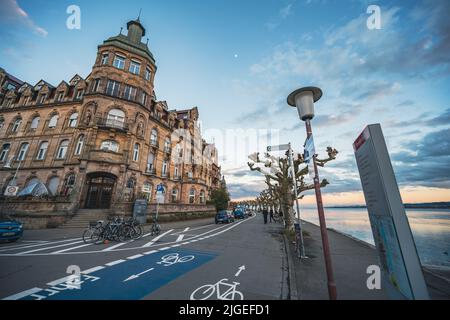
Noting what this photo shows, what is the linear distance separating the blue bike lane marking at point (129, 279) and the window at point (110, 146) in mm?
16369

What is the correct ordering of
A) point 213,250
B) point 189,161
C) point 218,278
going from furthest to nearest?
point 189,161, point 213,250, point 218,278

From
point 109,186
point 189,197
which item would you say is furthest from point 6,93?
point 189,197

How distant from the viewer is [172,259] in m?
6.68

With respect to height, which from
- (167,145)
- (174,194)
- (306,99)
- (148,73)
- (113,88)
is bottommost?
(174,194)

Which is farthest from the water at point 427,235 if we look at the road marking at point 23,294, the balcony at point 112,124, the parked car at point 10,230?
the balcony at point 112,124

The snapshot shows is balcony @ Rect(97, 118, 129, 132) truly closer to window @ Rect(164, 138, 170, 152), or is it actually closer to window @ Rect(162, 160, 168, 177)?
window @ Rect(164, 138, 170, 152)

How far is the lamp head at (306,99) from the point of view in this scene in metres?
4.24

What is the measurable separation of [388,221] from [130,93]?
25217mm

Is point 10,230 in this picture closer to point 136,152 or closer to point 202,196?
point 136,152

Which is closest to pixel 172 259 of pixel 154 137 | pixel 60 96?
pixel 154 137

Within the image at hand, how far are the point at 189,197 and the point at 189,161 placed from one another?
6569mm

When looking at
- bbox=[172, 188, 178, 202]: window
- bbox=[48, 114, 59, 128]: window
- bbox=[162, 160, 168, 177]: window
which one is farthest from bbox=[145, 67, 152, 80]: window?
bbox=[172, 188, 178, 202]: window
